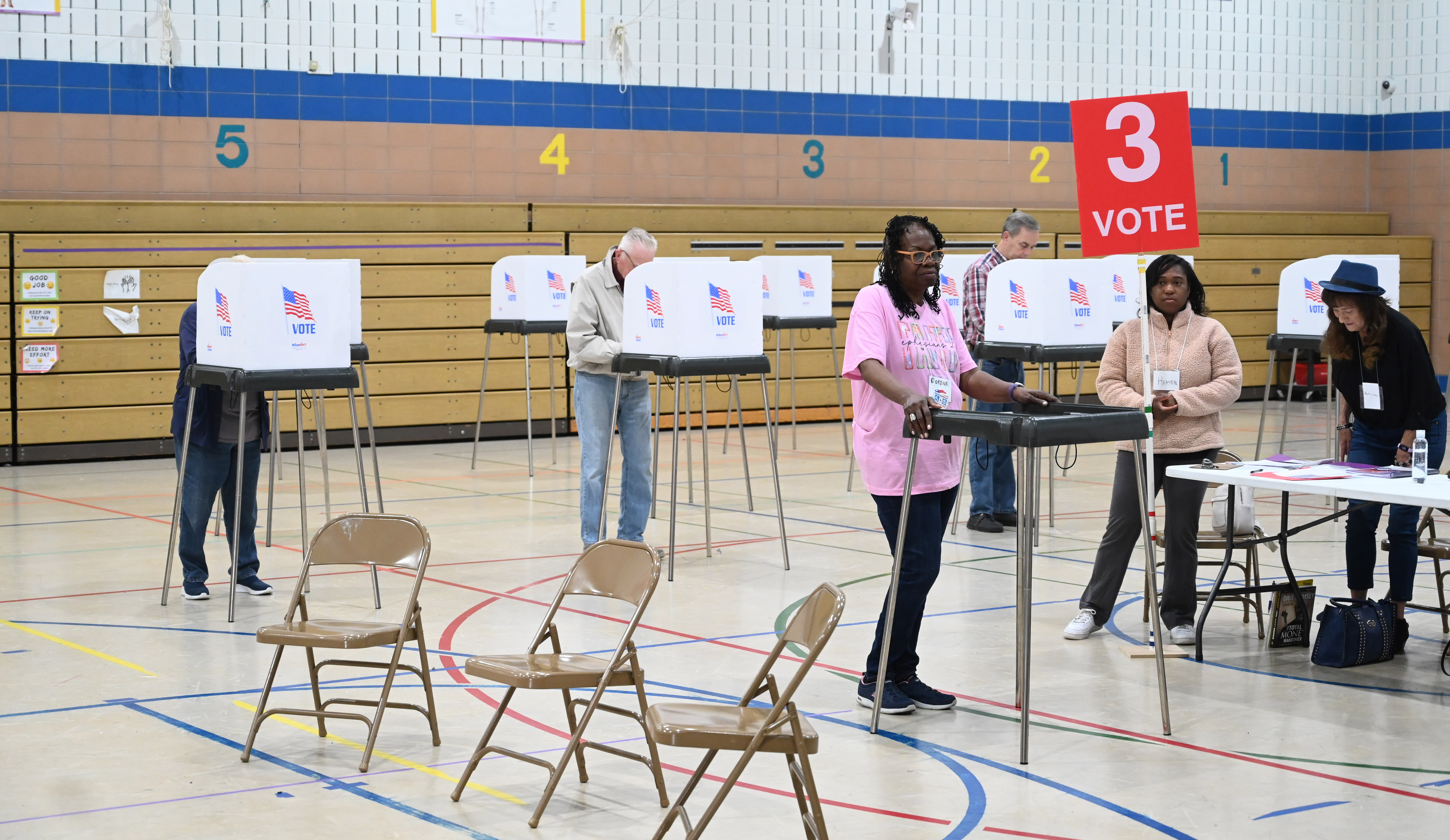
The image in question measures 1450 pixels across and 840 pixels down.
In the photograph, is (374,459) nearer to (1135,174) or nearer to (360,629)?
(360,629)

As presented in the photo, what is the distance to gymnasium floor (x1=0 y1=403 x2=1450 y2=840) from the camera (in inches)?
162

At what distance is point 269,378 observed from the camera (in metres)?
6.50

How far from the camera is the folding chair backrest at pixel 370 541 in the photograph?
485 cm

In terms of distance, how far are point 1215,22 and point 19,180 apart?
12.6 m

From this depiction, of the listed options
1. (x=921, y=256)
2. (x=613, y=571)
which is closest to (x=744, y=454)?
(x=921, y=256)

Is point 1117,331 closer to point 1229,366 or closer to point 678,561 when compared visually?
point 1229,366

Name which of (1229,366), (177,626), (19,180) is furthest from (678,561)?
(19,180)

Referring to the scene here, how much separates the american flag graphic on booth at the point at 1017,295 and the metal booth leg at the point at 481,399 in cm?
415

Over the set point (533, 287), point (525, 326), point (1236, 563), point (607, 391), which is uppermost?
point (533, 287)

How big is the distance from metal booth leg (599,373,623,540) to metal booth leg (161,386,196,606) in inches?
74.5

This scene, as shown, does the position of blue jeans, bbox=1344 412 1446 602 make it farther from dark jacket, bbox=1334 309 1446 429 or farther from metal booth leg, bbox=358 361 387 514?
metal booth leg, bbox=358 361 387 514

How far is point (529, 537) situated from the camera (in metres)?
8.81

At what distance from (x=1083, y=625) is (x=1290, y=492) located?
0.97 metres

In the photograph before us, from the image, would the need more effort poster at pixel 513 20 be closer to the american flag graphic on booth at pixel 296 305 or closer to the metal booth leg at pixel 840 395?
the metal booth leg at pixel 840 395
